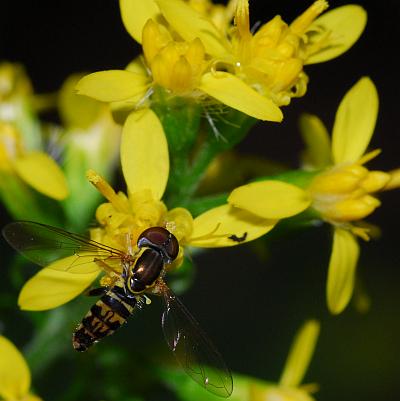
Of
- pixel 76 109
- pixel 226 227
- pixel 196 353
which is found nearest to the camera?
pixel 196 353

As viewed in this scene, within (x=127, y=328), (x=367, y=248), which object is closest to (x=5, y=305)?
(x=127, y=328)

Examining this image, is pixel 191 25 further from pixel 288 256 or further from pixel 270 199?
pixel 288 256

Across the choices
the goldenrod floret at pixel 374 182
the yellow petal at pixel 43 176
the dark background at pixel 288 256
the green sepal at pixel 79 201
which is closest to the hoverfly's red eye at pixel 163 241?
the yellow petal at pixel 43 176

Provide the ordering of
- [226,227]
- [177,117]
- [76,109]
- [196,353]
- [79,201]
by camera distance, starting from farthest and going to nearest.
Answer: [76,109]
[79,201]
[177,117]
[226,227]
[196,353]

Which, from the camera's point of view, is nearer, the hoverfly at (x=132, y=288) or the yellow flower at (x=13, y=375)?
the hoverfly at (x=132, y=288)

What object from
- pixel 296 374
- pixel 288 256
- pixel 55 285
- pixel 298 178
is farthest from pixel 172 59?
pixel 288 256

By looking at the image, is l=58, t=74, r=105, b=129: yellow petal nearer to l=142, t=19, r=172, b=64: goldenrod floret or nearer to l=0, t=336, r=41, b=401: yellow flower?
l=142, t=19, r=172, b=64: goldenrod floret

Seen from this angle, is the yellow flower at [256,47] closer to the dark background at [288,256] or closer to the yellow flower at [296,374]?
the yellow flower at [296,374]
